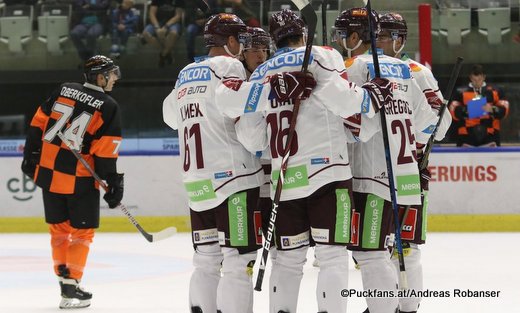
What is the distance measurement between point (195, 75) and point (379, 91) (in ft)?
2.46

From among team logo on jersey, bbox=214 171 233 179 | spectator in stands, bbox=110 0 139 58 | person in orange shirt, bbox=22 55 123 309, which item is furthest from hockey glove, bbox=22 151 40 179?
spectator in stands, bbox=110 0 139 58

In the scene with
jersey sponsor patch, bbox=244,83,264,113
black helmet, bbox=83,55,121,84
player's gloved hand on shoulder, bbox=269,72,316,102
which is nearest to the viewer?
player's gloved hand on shoulder, bbox=269,72,316,102

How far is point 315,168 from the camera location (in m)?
3.93

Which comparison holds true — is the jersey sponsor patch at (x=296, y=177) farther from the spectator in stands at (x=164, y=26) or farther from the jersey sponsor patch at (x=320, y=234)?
the spectator in stands at (x=164, y=26)

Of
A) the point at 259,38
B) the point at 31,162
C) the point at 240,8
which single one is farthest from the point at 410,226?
the point at 240,8

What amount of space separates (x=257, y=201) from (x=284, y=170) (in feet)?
1.06

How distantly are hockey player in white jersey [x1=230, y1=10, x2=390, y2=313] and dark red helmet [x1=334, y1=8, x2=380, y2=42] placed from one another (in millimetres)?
294

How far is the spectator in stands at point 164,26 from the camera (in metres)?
10.7

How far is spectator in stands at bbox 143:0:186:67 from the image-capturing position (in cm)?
1070

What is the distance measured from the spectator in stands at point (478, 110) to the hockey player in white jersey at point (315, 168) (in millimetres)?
5365

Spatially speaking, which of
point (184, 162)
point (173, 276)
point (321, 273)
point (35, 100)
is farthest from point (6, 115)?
point (321, 273)

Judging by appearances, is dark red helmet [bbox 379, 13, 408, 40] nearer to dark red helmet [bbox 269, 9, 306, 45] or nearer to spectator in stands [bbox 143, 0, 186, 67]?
dark red helmet [bbox 269, 9, 306, 45]

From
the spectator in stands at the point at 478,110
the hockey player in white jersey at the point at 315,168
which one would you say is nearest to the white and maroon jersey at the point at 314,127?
the hockey player in white jersey at the point at 315,168

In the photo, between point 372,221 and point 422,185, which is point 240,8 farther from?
point 372,221
